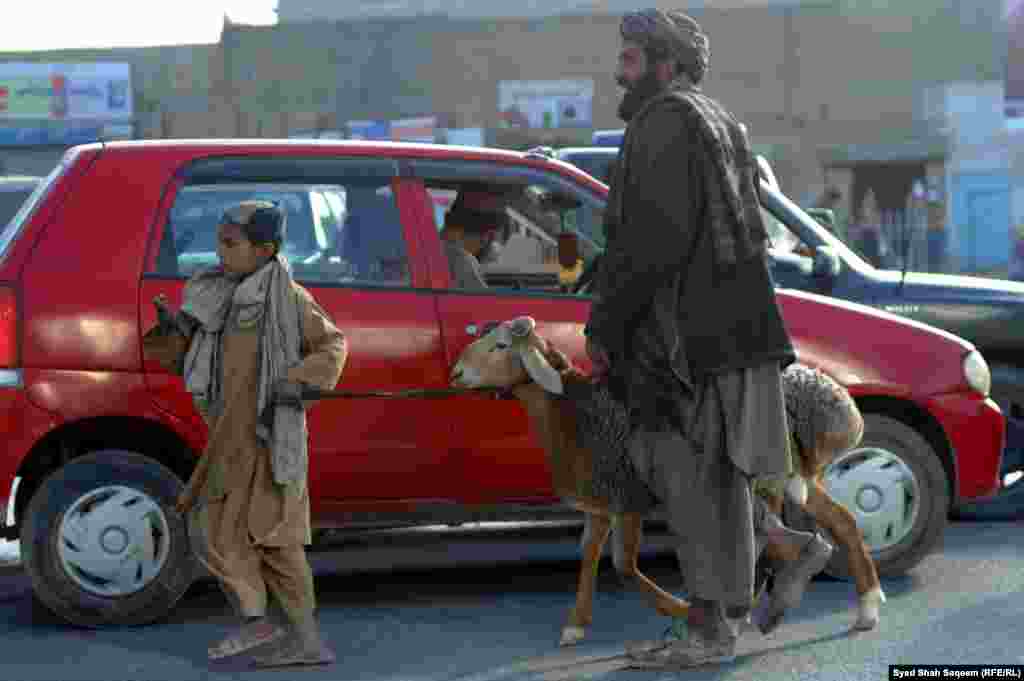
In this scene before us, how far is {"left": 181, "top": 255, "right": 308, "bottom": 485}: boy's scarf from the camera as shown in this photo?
5953mm

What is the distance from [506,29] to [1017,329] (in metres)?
36.7

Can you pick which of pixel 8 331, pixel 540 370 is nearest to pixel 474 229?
pixel 540 370

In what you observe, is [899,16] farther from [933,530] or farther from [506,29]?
[933,530]

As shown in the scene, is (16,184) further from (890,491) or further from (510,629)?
(890,491)

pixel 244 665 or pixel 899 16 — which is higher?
pixel 899 16

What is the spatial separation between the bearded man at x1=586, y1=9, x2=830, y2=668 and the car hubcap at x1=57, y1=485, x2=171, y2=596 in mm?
1881

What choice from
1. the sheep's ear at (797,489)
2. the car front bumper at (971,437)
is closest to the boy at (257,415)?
the sheep's ear at (797,489)

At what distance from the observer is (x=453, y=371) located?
651 cm

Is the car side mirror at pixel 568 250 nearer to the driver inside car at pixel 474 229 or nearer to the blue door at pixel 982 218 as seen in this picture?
the driver inside car at pixel 474 229

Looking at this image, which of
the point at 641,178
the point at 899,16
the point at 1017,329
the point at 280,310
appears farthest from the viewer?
the point at 899,16

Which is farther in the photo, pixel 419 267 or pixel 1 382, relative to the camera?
pixel 419 267

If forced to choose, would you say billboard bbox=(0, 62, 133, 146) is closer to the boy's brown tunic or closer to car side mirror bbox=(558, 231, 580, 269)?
car side mirror bbox=(558, 231, 580, 269)

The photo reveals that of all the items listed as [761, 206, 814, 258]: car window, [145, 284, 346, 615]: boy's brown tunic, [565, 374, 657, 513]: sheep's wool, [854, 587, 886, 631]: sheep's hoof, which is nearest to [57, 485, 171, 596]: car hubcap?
[145, 284, 346, 615]: boy's brown tunic

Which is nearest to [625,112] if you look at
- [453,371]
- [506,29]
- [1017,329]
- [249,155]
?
[453,371]
